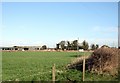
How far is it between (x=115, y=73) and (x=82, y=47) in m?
128

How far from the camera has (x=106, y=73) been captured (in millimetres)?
21703

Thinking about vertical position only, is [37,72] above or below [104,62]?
below

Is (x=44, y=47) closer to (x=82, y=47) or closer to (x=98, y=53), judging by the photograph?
(x=82, y=47)

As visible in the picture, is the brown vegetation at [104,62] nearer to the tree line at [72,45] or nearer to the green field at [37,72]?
the green field at [37,72]

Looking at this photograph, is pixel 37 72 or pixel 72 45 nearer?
pixel 37 72

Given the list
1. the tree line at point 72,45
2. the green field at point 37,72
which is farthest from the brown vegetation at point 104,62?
the tree line at point 72,45

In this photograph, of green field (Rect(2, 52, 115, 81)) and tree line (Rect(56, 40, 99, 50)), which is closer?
green field (Rect(2, 52, 115, 81))

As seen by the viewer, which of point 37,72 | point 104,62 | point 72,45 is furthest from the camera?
point 72,45

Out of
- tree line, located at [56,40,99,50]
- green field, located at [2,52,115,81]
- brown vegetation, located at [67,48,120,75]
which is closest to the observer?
green field, located at [2,52,115,81]

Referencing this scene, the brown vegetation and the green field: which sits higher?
the brown vegetation

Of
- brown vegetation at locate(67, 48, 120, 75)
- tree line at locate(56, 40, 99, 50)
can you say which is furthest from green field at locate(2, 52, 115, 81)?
tree line at locate(56, 40, 99, 50)

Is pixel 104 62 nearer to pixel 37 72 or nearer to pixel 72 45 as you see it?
pixel 37 72

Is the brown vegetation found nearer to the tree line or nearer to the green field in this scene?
the green field

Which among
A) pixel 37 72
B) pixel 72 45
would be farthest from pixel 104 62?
pixel 72 45
